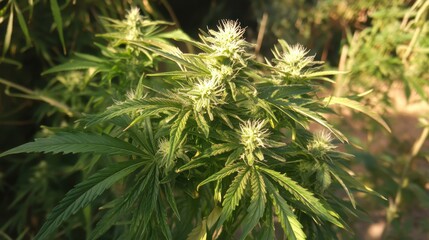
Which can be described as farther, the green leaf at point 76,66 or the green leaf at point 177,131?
the green leaf at point 76,66

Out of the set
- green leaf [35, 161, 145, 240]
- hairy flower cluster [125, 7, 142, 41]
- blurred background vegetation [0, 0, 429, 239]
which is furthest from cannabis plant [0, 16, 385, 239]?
blurred background vegetation [0, 0, 429, 239]

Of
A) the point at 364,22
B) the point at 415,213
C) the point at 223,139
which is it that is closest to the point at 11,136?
the point at 223,139

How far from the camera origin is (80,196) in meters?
0.83

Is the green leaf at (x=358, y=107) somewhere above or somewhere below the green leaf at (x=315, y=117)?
above

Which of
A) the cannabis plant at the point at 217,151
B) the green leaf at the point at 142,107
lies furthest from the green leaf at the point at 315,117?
the green leaf at the point at 142,107

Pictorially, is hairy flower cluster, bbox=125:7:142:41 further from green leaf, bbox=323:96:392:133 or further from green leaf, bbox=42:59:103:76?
green leaf, bbox=323:96:392:133

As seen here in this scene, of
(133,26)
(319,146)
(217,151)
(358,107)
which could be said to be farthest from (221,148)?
(133,26)

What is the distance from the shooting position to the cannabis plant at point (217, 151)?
Result: 84cm

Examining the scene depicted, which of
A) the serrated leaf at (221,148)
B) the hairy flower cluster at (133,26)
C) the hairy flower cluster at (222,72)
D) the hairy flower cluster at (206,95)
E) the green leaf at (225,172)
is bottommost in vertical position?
the green leaf at (225,172)

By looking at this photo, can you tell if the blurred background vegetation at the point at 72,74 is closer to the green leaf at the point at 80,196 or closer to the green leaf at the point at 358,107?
the green leaf at the point at 358,107

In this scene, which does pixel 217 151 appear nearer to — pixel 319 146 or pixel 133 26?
pixel 319 146

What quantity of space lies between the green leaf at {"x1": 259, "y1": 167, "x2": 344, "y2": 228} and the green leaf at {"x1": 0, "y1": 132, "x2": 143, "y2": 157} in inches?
11.0

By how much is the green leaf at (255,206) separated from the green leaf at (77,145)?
25cm

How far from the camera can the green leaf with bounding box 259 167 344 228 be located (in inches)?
32.7
